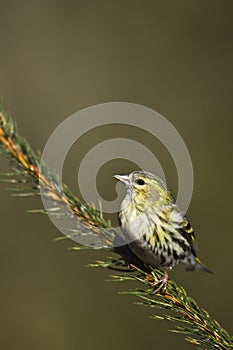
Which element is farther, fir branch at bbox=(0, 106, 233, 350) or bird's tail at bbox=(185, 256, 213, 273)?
bird's tail at bbox=(185, 256, 213, 273)

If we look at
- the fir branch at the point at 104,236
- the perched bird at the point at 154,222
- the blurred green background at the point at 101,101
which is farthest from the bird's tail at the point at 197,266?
Answer: the blurred green background at the point at 101,101

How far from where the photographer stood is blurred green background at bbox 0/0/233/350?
134 inches

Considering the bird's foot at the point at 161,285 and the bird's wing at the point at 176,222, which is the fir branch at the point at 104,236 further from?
the bird's wing at the point at 176,222

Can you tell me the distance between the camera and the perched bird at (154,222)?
5.71 feet

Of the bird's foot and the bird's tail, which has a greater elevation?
the bird's foot

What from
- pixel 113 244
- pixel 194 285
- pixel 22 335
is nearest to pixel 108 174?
pixel 194 285

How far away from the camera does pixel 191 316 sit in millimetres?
1300

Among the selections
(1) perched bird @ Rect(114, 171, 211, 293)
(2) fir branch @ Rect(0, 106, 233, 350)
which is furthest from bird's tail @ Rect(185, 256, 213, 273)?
(2) fir branch @ Rect(0, 106, 233, 350)

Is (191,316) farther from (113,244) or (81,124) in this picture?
(81,124)

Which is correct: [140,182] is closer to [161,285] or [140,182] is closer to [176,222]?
[176,222]

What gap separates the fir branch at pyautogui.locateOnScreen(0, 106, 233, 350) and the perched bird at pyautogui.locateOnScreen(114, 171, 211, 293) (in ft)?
0.55

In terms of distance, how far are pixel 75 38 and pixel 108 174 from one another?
1.28 m

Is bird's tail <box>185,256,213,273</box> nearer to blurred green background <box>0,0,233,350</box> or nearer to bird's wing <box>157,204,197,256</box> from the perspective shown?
bird's wing <box>157,204,197,256</box>

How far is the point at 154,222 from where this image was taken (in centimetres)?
180
